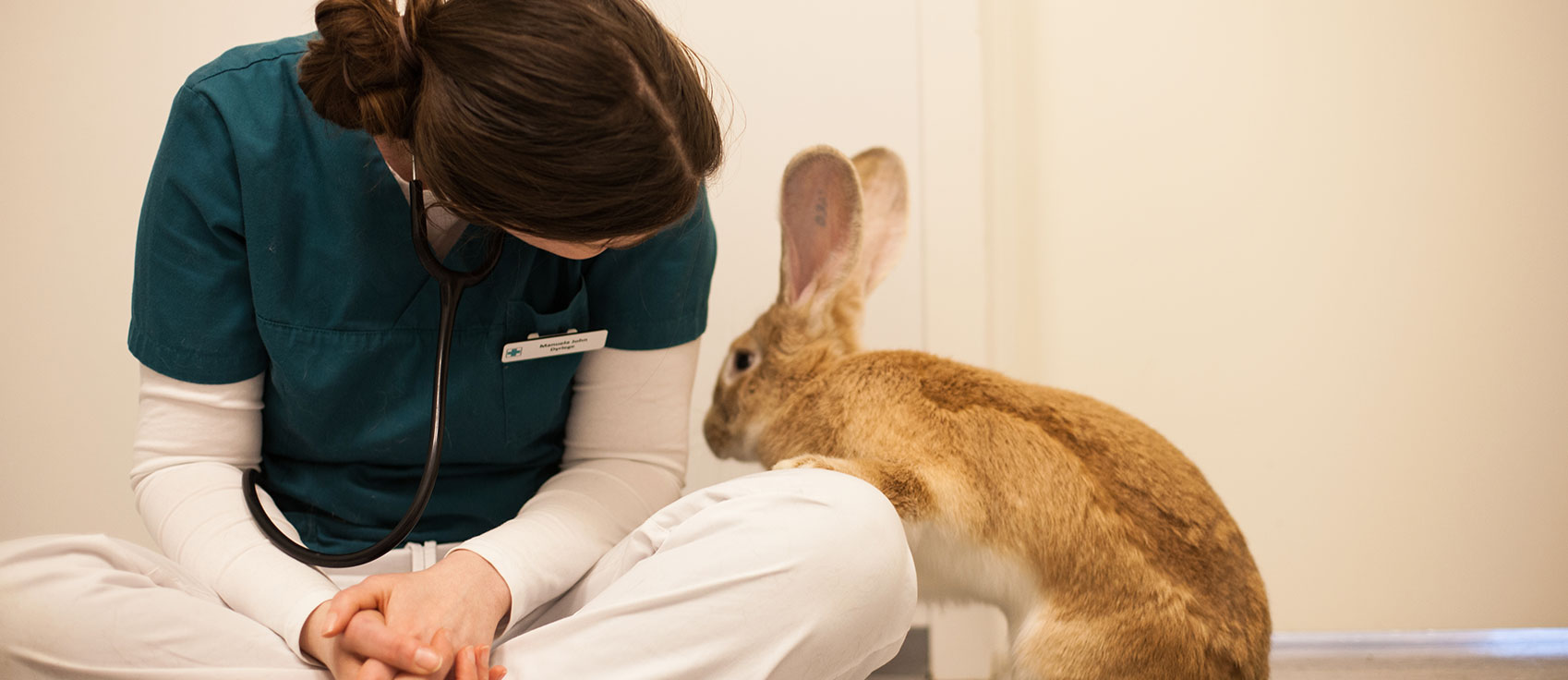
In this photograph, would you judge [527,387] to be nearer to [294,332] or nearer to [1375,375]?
[294,332]

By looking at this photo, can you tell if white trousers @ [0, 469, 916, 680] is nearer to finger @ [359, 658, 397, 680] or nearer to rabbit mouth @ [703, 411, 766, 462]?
finger @ [359, 658, 397, 680]

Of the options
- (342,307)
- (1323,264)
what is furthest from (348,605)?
(1323,264)

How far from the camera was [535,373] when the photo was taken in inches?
39.7

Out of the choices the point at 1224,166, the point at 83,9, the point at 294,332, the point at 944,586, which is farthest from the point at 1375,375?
the point at 83,9

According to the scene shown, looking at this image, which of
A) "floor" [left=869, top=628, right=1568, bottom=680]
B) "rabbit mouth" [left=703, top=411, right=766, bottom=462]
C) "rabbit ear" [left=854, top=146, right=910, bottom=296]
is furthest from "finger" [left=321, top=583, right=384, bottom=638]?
"floor" [left=869, top=628, right=1568, bottom=680]

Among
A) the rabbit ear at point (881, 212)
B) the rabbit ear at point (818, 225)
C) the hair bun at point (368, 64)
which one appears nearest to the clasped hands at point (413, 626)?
the hair bun at point (368, 64)

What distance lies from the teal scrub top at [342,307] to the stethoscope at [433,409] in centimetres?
7

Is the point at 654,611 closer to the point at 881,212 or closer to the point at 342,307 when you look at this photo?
the point at 342,307

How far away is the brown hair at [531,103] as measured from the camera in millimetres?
695

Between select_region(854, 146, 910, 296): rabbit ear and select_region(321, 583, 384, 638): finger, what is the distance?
2.28 ft

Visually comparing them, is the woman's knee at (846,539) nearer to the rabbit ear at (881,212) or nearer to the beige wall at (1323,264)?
the rabbit ear at (881,212)

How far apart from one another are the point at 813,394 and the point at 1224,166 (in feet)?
2.48

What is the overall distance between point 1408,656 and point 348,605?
1.40 m

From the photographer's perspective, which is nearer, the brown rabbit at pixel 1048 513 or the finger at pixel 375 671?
the finger at pixel 375 671
